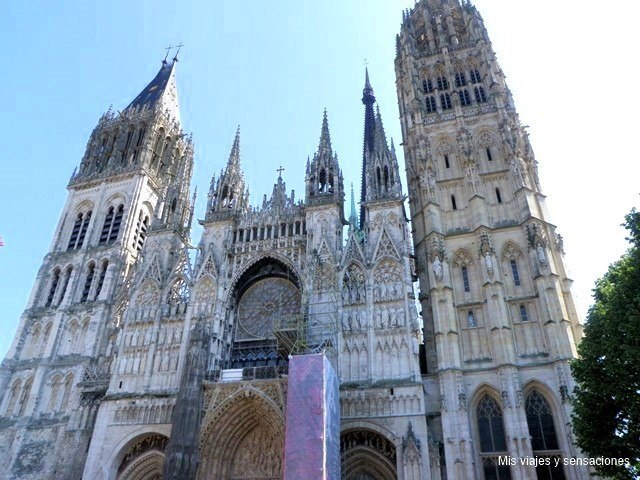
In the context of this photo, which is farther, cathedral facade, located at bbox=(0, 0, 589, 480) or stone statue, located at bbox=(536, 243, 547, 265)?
stone statue, located at bbox=(536, 243, 547, 265)

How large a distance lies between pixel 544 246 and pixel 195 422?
1853cm

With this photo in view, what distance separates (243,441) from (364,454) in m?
5.81

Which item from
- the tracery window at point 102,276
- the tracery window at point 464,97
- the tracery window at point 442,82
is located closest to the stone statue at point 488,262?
the tracery window at point 464,97

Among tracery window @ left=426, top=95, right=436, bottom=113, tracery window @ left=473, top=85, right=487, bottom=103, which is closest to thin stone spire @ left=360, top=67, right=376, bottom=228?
tracery window @ left=426, top=95, right=436, bottom=113

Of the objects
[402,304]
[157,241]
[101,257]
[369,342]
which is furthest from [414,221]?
[101,257]

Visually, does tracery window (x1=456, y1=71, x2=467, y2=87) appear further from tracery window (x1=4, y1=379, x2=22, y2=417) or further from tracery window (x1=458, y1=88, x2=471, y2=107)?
tracery window (x1=4, y1=379, x2=22, y2=417)

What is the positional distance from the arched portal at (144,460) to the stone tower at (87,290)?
3.01 metres

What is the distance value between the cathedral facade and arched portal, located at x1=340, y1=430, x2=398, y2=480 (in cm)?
9

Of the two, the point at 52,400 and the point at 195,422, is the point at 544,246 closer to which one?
the point at 195,422

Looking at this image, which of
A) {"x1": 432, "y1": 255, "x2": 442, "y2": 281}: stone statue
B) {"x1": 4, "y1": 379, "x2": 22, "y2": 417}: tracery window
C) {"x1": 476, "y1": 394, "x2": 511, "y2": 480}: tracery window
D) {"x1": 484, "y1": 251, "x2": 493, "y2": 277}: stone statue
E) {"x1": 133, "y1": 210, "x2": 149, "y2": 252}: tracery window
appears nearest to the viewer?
{"x1": 476, "y1": 394, "x2": 511, "y2": 480}: tracery window

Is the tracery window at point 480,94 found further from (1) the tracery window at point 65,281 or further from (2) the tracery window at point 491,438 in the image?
(1) the tracery window at point 65,281

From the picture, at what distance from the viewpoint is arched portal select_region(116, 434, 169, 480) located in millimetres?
23203

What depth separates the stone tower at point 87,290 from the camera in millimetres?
25984

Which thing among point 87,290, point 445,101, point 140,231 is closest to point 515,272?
point 445,101
